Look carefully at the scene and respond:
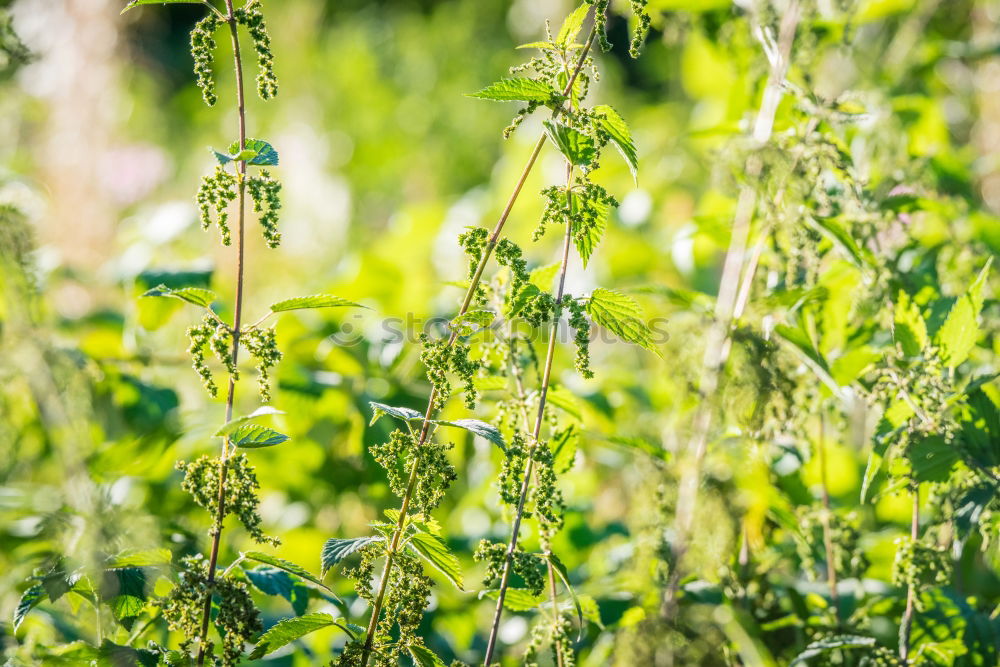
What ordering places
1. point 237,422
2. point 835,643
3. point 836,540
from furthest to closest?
point 836,540
point 835,643
point 237,422

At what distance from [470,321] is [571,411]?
0.25m

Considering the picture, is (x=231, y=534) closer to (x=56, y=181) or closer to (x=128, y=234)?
(x=128, y=234)

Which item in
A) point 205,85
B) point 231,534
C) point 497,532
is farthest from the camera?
point 231,534

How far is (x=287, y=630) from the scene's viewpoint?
0.82m

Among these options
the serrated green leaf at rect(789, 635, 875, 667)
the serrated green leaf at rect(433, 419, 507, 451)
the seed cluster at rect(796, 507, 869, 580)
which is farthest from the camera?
the seed cluster at rect(796, 507, 869, 580)

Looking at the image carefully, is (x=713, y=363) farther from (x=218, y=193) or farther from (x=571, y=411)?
(x=218, y=193)

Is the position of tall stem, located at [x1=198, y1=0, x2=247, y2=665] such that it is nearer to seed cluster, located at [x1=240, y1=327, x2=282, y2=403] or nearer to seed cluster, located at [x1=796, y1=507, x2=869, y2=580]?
seed cluster, located at [x1=240, y1=327, x2=282, y2=403]

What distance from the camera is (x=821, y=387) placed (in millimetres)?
1136

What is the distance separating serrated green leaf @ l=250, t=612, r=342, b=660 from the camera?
815 millimetres

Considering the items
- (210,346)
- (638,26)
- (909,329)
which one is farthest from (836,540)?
(210,346)

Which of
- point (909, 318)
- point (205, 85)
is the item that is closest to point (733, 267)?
point (909, 318)

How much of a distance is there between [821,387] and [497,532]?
592 mm

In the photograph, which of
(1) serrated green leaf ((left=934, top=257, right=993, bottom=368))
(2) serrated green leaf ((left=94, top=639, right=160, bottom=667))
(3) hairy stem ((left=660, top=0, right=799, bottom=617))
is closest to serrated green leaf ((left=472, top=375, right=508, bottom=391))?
(3) hairy stem ((left=660, top=0, right=799, bottom=617))

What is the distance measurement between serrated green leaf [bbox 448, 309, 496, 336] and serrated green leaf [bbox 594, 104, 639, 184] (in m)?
0.20
